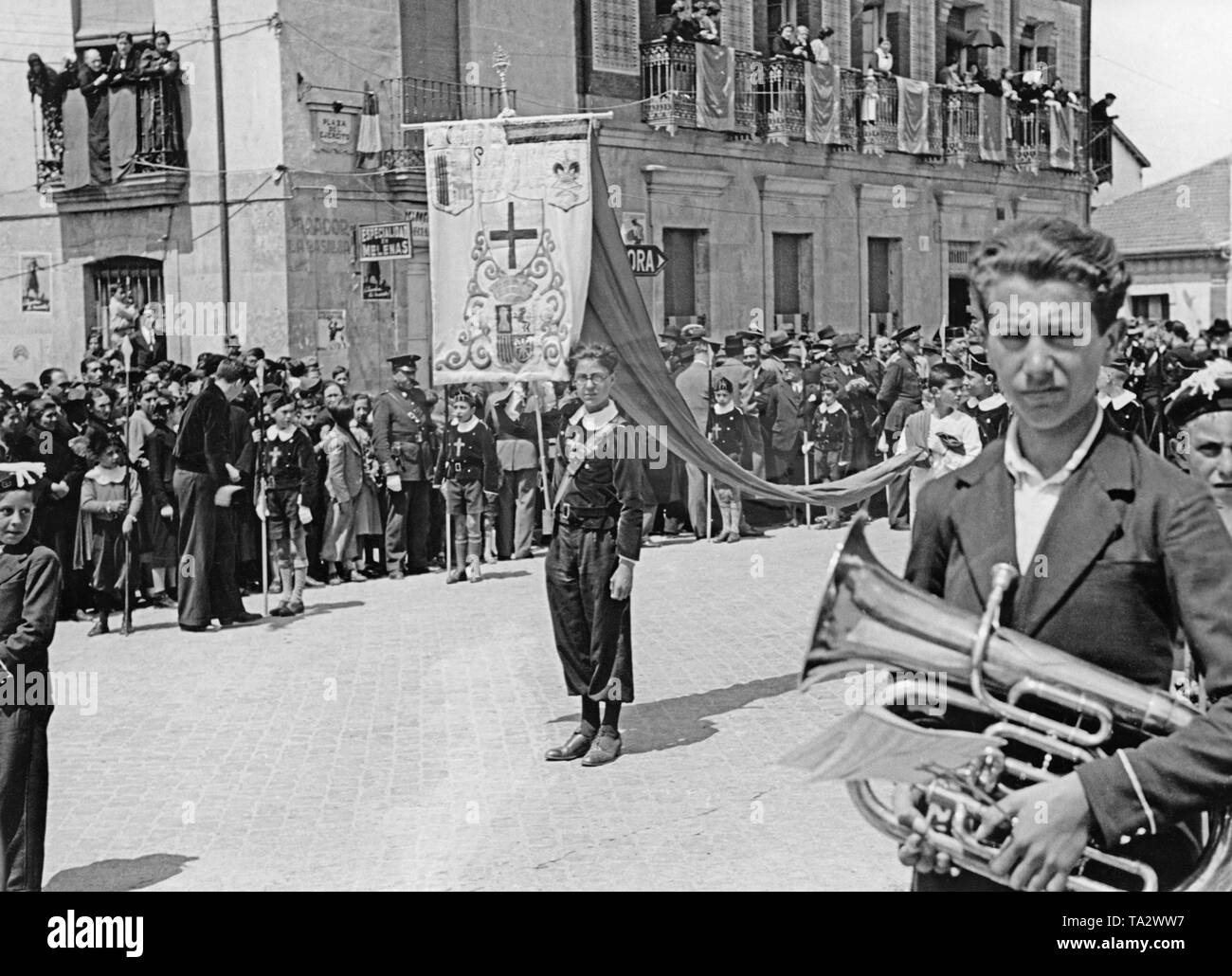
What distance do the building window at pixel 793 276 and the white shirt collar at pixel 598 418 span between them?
1973cm

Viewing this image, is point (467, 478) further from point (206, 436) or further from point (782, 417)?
point (782, 417)

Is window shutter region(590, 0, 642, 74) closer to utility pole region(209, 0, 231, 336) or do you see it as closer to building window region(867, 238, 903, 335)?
utility pole region(209, 0, 231, 336)

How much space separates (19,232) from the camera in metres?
21.4

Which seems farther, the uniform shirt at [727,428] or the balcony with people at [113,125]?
the balcony with people at [113,125]

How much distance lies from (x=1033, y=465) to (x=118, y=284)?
64.5 ft

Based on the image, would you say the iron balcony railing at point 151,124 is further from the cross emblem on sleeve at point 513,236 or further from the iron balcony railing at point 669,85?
the cross emblem on sleeve at point 513,236

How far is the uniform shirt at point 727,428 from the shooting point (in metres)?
18.0

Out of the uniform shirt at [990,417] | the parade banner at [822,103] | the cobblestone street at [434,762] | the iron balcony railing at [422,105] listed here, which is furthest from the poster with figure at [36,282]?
the uniform shirt at [990,417]

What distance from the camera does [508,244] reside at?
32.3 ft

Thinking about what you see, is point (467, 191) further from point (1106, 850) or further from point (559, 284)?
point (1106, 850)

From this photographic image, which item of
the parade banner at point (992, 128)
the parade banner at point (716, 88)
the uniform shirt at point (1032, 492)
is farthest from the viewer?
the parade banner at point (992, 128)

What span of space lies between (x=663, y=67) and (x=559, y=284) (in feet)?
54.6

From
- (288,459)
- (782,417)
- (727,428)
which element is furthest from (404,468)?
(782,417)

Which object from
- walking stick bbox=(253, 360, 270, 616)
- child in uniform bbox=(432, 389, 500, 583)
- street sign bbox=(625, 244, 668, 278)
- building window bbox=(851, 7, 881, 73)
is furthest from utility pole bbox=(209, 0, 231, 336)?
building window bbox=(851, 7, 881, 73)
